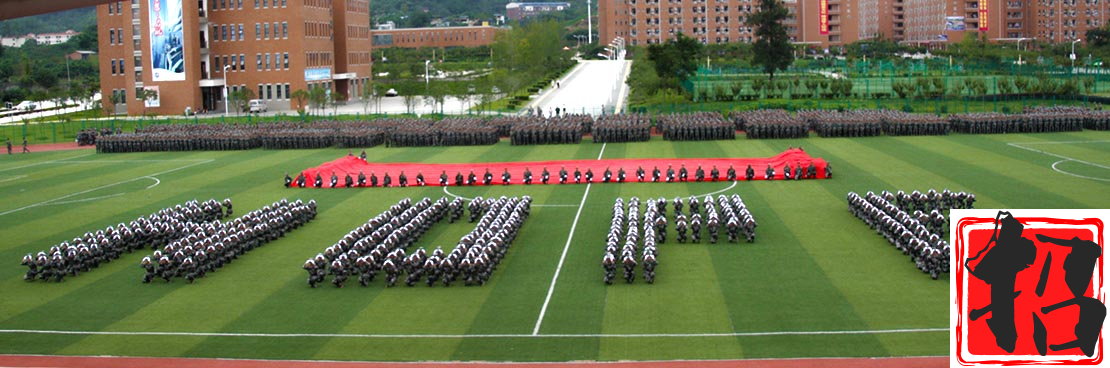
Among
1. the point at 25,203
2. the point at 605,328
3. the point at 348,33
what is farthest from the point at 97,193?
the point at 348,33

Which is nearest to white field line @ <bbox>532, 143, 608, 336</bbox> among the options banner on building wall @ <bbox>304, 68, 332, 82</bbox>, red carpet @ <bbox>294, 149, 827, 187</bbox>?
red carpet @ <bbox>294, 149, 827, 187</bbox>

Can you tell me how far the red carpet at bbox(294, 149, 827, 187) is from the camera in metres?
46.7

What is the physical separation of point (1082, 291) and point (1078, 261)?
0.69ft

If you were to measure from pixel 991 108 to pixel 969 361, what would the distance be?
7586cm

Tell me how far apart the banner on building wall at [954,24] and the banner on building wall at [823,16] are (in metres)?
18.7

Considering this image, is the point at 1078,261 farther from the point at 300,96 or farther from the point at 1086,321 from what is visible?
the point at 300,96

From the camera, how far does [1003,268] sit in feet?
22.5

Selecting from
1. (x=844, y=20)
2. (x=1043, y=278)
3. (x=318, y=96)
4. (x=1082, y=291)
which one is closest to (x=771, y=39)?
(x=318, y=96)

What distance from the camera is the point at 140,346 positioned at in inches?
888

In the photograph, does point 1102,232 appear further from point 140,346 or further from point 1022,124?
point 1022,124

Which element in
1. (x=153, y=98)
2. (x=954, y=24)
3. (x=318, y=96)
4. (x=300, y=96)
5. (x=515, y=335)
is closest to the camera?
(x=515, y=335)

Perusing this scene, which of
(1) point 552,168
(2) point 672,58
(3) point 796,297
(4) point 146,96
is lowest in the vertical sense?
(3) point 796,297

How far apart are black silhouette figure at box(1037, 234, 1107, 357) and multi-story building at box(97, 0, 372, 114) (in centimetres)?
9251

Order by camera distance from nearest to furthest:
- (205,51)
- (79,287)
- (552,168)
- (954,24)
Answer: (79,287) → (552,168) → (205,51) → (954,24)
